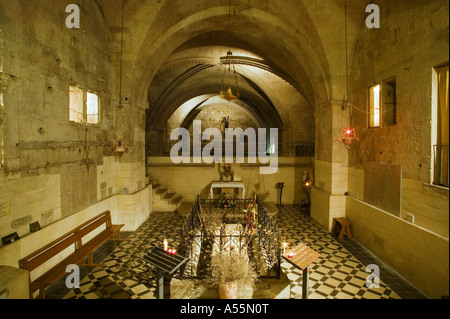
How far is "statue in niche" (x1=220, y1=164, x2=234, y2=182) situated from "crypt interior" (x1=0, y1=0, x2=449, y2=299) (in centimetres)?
7

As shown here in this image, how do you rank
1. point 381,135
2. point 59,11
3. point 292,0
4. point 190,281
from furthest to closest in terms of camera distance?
point 292,0
point 381,135
point 59,11
point 190,281

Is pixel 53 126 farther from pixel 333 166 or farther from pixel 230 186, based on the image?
pixel 333 166

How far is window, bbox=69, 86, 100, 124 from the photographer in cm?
653

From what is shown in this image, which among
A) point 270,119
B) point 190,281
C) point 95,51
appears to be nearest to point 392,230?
point 190,281

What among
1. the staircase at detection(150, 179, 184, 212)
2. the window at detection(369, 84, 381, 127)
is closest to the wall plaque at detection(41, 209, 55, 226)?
the staircase at detection(150, 179, 184, 212)

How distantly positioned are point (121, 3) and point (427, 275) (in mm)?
10512

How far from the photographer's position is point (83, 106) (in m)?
6.86

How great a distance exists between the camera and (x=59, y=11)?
5.70 metres

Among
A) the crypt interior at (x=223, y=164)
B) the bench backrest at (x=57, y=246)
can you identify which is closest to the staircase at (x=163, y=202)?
the crypt interior at (x=223, y=164)

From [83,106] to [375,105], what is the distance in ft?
27.2
